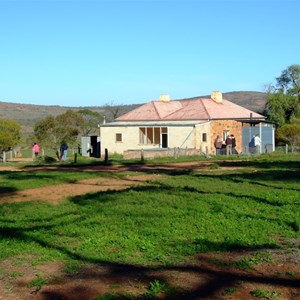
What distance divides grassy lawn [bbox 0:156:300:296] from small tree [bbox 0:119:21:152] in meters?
30.0

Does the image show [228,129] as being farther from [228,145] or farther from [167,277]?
[167,277]

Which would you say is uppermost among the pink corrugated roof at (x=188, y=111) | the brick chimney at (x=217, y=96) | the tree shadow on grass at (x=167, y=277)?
the brick chimney at (x=217, y=96)

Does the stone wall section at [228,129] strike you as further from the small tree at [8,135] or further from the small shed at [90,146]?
the small tree at [8,135]

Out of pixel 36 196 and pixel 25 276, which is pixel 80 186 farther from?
pixel 25 276

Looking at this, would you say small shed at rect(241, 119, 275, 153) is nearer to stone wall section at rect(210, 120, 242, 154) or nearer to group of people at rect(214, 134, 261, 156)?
group of people at rect(214, 134, 261, 156)

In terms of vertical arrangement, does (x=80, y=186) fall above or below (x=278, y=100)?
below

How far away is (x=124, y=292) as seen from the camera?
6.50m

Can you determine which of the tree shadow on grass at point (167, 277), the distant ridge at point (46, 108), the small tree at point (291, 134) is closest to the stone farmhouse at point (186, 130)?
the small tree at point (291, 134)

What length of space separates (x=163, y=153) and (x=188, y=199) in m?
22.1

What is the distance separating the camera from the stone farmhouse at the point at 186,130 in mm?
40906

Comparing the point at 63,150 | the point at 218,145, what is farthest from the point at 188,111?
the point at 63,150

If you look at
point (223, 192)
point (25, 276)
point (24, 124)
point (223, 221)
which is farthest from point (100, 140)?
point (24, 124)

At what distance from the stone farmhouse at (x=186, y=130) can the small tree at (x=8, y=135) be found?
7.23 m

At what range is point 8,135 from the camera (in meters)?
44.8
